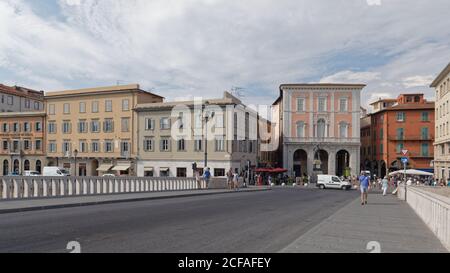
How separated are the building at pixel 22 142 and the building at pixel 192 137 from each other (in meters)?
18.7

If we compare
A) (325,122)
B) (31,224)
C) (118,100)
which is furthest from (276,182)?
(31,224)

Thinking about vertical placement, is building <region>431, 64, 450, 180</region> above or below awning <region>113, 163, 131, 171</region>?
above

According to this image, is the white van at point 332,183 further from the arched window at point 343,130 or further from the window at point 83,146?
the window at point 83,146

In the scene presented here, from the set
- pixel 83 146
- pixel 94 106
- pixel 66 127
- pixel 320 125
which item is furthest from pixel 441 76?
pixel 66 127

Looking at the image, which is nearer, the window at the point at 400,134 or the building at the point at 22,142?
the building at the point at 22,142

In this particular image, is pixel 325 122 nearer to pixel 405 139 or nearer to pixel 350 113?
pixel 350 113

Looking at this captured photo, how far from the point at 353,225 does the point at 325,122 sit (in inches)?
2086

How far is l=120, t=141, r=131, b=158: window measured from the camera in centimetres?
5778

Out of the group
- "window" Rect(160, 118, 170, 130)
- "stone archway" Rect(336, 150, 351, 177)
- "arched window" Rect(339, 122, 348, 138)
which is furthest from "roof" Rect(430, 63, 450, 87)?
"window" Rect(160, 118, 170, 130)

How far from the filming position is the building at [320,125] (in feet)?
203

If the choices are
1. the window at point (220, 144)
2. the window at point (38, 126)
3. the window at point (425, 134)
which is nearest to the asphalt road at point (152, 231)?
the window at point (220, 144)

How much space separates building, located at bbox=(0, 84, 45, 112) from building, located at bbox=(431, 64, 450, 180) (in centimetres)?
7275

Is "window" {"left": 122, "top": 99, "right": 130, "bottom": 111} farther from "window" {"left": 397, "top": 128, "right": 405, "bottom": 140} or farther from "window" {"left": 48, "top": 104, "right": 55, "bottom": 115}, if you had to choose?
"window" {"left": 397, "top": 128, "right": 405, "bottom": 140}

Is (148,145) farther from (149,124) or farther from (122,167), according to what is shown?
(122,167)
